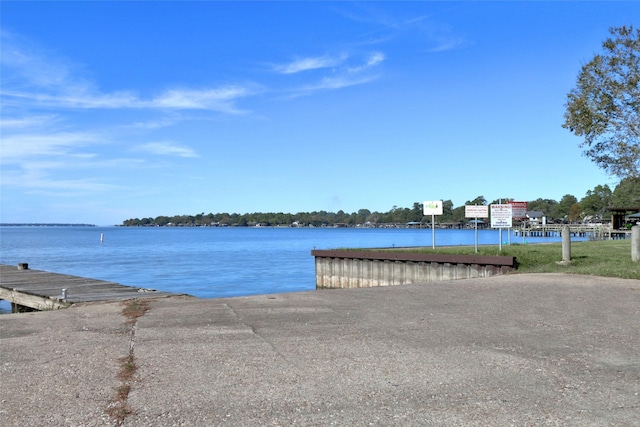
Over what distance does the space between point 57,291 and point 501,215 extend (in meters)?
16.6

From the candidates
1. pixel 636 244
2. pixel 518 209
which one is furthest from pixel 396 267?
pixel 636 244

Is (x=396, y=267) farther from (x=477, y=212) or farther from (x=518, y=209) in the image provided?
(x=518, y=209)

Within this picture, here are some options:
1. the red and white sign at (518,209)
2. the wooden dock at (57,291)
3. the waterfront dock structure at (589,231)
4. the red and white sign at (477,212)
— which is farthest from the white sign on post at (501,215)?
the wooden dock at (57,291)

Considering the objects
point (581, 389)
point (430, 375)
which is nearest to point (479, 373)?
point (430, 375)

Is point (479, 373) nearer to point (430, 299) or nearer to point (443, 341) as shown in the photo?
point (443, 341)

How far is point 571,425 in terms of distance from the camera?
13.5ft

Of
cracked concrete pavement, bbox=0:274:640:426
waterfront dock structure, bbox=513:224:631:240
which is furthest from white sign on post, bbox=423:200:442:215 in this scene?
cracked concrete pavement, bbox=0:274:640:426

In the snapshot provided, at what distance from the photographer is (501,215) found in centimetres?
2262

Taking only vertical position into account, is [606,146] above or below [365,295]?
above

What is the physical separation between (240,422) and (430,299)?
707 centimetres

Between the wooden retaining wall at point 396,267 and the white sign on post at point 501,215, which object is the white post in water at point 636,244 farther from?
the white sign on post at point 501,215

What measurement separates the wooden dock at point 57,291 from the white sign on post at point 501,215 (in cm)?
1423

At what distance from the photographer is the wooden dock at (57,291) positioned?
520 inches

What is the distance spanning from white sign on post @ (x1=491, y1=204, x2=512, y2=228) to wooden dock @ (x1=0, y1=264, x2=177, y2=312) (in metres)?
14.2
